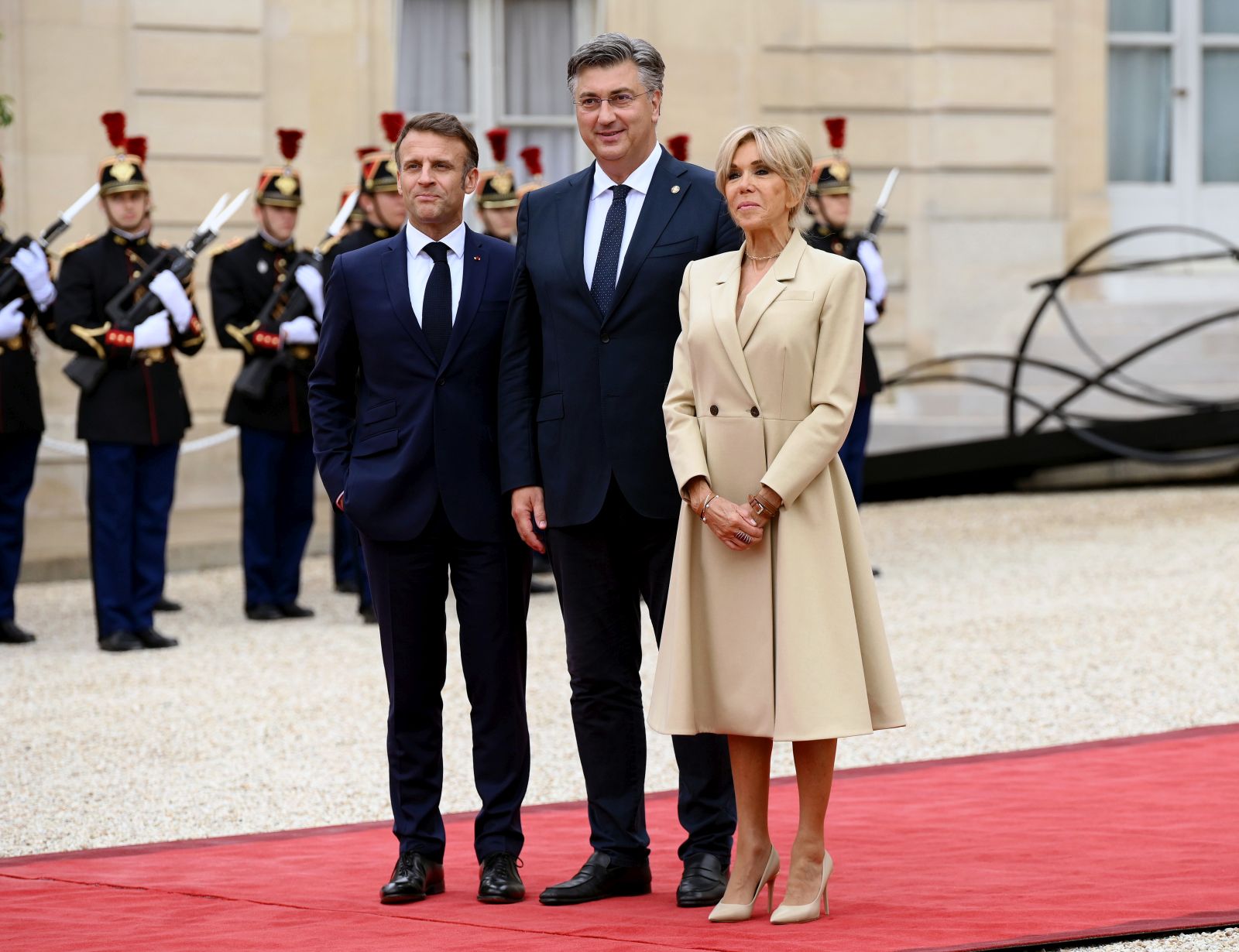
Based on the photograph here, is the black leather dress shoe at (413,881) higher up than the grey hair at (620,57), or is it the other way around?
the grey hair at (620,57)

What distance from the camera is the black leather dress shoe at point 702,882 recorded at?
3936 mm

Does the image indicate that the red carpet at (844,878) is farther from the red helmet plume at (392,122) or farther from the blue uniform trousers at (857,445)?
the red helmet plume at (392,122)

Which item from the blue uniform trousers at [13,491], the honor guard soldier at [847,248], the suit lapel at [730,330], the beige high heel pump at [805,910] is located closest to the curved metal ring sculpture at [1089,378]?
the honor guard soldier at [847,248]

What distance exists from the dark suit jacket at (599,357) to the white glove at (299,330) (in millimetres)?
4881

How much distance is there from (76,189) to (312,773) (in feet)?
19.8

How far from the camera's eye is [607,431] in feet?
13.3

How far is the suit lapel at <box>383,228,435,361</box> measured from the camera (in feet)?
13.7

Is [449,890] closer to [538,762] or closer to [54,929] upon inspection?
[54,929]

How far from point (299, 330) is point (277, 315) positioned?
0.48 feet

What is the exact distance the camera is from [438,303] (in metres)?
4.21

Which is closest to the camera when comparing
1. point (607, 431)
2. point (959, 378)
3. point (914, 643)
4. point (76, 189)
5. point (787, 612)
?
point (787, 612)

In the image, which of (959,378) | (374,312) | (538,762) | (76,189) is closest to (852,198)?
(959,378)

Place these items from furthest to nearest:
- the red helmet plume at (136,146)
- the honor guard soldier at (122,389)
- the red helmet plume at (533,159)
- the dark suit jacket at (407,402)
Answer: the red helmet plume at (533,159) → the red helmet plume at (136,146) → the honor guard soldier at (122,389) → the dark suit jacket at (407,402)

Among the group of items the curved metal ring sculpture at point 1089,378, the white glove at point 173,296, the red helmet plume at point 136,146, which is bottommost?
the curved metal ring sculpture at point 1089,378
